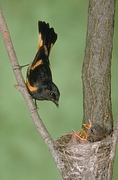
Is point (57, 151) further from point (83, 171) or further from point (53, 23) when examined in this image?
point (53, 23)

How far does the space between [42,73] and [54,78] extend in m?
0.42

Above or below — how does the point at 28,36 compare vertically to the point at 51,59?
above

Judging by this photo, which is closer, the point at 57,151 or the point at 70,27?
the point at 57,151

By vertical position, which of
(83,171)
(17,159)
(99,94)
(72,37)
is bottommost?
(17,159)

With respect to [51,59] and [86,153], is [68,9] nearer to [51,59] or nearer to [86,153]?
[51,59]

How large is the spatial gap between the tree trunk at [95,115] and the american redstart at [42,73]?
326 mm

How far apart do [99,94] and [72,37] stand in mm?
782

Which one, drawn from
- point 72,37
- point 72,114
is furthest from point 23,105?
point 72,37

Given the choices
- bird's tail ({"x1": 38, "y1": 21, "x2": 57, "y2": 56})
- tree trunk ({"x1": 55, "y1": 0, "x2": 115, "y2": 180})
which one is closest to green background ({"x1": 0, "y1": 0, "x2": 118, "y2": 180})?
Result: bird's tail ({"x1": 38, "y1": 21, "x2": 57, "y2": 56})

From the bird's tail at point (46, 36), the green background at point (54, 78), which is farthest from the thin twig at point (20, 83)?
the green background at point (54, 78)

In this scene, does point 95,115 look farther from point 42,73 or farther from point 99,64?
point 42,73

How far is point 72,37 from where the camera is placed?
2.70 metres

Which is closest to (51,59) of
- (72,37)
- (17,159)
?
(72,37)

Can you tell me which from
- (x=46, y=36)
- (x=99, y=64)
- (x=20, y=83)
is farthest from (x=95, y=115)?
(x=46, y=36)
